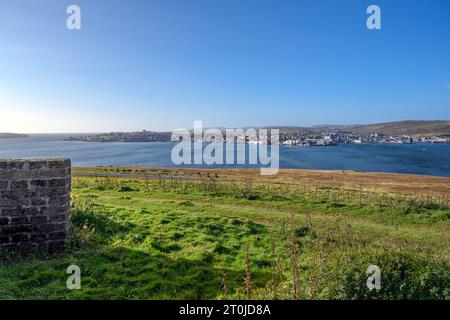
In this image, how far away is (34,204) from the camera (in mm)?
8516

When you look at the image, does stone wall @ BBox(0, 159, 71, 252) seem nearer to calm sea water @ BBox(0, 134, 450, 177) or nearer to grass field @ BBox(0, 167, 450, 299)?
grass field @ BBox(0, 167, 450, 299)

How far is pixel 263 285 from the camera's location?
7.39 m

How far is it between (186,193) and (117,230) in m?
11.9

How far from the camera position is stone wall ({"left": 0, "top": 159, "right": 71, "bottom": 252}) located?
830 centimetres

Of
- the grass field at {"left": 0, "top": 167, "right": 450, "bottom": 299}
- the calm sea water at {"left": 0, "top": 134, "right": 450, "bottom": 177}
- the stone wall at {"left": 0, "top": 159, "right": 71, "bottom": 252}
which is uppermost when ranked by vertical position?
the stone wall at {"left": 0, "top": 159, "right": 71, "bottom": 252}

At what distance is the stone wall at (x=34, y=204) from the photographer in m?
8.30

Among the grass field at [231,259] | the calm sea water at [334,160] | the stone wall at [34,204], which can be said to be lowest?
the calm sea water at [334,160]
